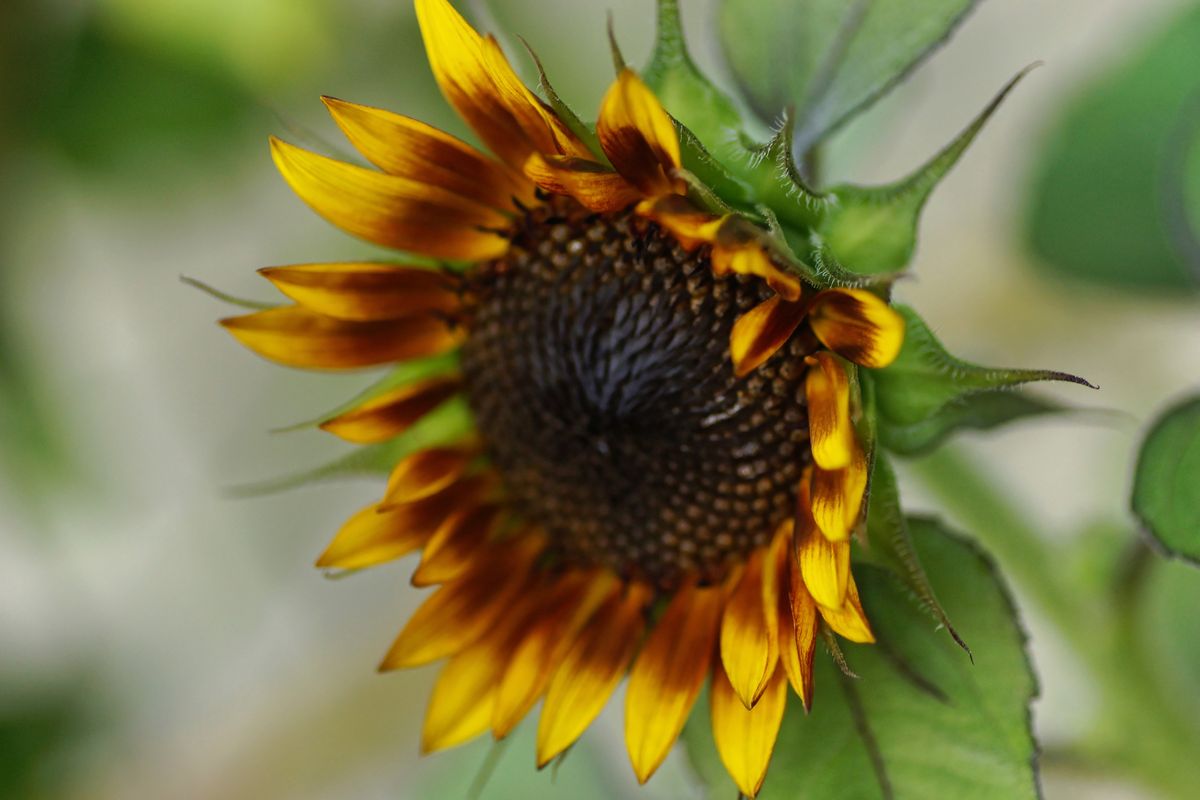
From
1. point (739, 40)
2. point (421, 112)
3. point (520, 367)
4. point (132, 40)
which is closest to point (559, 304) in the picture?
point (520, 367)

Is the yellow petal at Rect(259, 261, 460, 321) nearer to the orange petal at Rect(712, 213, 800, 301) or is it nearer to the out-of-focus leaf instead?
the orange petal at Rect(712, 213, 800, 301)

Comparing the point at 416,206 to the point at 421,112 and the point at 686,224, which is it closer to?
the point at 686,224

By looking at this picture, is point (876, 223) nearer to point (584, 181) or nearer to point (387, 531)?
point (584, 181)

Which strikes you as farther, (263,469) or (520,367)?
(263,469)

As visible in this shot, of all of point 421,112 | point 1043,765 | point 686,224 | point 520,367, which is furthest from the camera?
point 421,112

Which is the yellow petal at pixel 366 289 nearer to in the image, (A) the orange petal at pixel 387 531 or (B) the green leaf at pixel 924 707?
(A) the orange petal at pixel 387 531

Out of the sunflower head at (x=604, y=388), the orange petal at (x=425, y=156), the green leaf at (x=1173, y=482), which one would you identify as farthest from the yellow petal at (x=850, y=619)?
the orange petal at (x=425, y=156)
